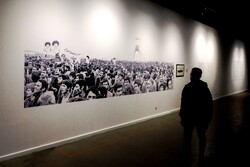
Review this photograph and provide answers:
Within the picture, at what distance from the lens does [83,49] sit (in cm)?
532

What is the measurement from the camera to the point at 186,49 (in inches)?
379

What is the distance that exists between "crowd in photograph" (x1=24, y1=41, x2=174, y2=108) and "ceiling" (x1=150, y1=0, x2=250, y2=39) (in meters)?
2.68

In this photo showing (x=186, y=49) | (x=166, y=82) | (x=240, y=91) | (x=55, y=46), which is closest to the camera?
(x=55, y=46)

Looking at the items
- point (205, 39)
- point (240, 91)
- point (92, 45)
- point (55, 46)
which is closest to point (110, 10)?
point (92, 45)

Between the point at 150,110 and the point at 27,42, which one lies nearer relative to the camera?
the point at 27,42

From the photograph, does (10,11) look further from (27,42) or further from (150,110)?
(150,110)

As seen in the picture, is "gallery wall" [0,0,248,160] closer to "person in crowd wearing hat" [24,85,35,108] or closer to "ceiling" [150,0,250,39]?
"person in crowd wearing hat" [24,85,35,108]

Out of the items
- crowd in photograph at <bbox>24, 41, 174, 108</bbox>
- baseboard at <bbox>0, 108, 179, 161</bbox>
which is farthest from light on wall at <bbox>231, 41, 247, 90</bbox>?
baseboard at <bbox>0, 108, 179, 161</bbox>

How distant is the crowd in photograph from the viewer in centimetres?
443

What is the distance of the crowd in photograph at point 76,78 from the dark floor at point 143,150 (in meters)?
1.05

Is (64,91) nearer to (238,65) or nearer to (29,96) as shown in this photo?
(29,96)

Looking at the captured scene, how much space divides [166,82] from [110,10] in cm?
376

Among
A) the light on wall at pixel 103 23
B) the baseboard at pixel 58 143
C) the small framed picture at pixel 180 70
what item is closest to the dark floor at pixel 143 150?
the baseboard at pixel 58 143

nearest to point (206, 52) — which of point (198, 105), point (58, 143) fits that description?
point (198, 105)
